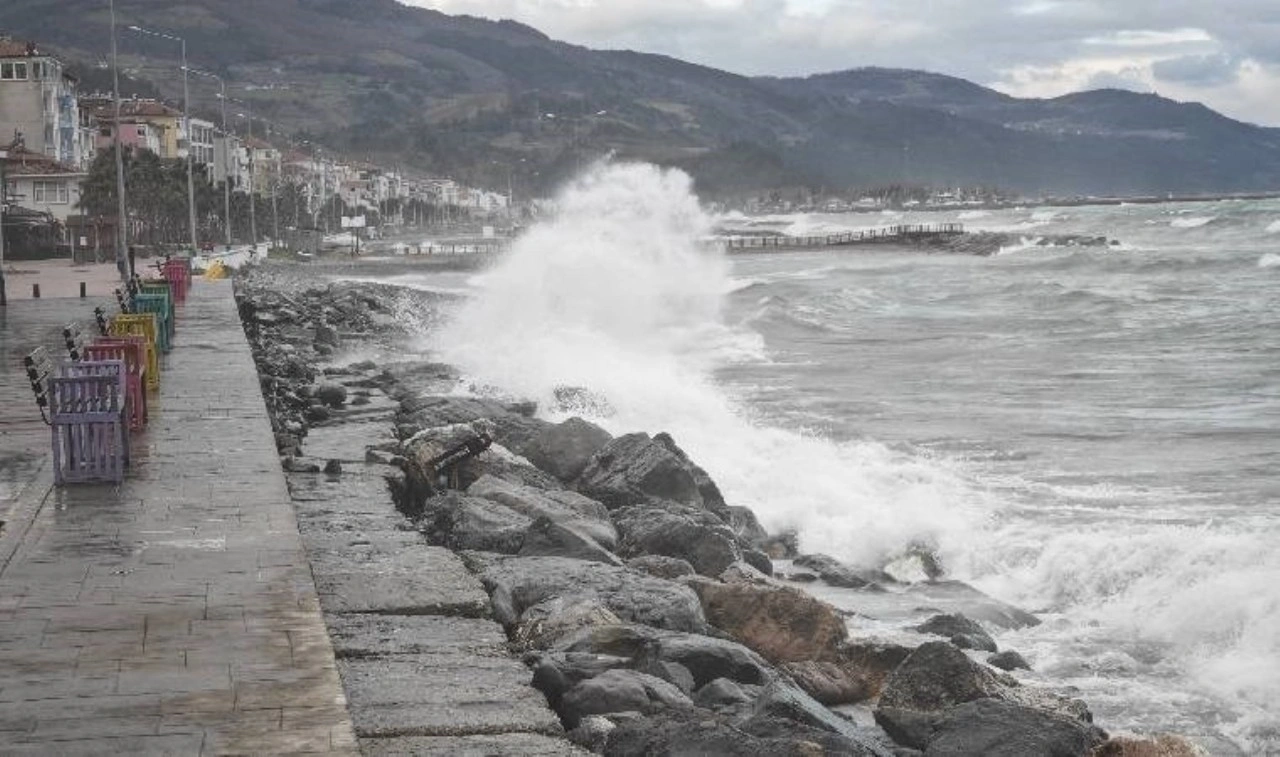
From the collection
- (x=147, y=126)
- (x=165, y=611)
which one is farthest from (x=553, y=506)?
(x=147, y=126)

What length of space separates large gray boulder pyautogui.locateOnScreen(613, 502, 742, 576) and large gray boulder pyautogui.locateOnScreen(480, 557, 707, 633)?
1.96m

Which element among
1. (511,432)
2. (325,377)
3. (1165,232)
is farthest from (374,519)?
(1165,232)

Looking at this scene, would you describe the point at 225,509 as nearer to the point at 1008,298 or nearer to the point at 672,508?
the point at 672,508

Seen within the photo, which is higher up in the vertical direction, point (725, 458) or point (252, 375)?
point (252, 375)

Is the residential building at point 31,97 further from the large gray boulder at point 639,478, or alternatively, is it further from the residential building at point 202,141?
the large gray boulder at point 639,478

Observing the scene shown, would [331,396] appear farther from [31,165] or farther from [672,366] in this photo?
[31,165]

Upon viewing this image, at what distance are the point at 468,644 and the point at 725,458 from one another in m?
11.4

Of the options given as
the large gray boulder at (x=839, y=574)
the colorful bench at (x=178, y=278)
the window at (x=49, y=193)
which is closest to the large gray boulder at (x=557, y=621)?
the large gray boulder at (x=839, y=574)

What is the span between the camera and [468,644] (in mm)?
7836

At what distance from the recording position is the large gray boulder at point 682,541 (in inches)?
476

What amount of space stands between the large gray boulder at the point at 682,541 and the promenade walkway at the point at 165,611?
9.33 feet

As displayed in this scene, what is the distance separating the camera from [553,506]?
1234 cm

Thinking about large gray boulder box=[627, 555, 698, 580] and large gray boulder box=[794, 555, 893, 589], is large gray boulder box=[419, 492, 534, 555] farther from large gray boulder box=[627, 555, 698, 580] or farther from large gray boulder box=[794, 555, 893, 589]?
large gray boulder box=[794, 555, 893, 589]

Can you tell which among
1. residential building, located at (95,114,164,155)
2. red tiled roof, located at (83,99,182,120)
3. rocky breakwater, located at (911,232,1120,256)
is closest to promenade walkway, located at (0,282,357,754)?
residential building, located at (95,114,164,155)
